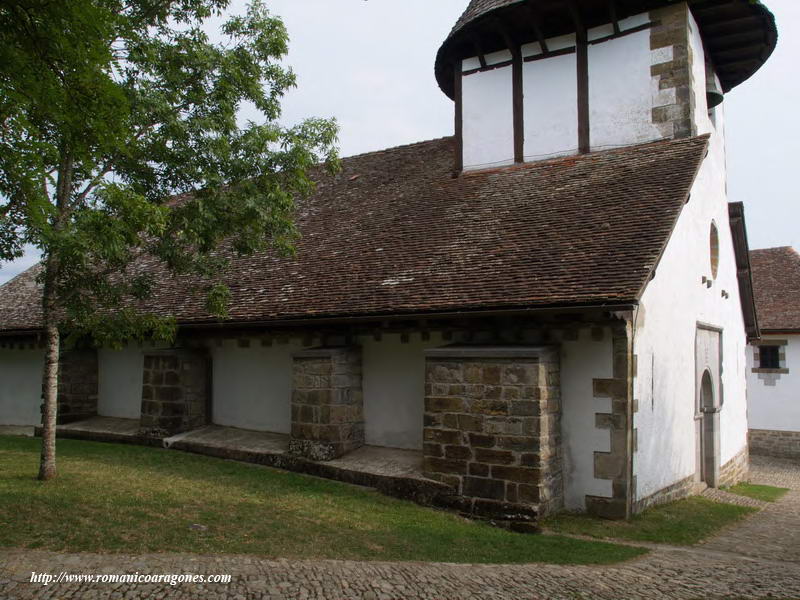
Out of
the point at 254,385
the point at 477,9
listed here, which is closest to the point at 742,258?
the point at 477,9

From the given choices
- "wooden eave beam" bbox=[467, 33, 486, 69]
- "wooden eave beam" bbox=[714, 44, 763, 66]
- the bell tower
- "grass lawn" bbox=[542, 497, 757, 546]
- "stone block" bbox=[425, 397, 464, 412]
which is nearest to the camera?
"grass lawn" bbox=[542, 497, 757, 546]

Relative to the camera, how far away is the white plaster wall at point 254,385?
11.0 meters

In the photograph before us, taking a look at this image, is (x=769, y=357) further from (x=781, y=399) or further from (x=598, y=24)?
(x=598, y=24)

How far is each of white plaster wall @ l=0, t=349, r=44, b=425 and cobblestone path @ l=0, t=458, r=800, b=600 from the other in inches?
425

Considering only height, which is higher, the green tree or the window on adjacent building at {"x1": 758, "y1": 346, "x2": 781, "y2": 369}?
the green tree

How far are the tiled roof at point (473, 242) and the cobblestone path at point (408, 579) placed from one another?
279cm

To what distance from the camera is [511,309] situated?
309 inches

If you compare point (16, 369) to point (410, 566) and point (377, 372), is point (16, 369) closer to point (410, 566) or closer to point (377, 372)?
point (377, 372)

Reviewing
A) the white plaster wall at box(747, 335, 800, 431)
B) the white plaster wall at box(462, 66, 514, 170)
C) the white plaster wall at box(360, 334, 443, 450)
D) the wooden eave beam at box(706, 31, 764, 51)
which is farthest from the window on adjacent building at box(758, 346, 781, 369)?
the white plaster wall at box(360, 334, 443, 450)

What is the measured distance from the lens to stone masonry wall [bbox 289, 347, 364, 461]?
959cm

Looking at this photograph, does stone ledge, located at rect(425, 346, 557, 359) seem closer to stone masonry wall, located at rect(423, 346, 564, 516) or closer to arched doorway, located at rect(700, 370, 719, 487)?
stone masonry wall, located at rect(423, 346, 564, 516)

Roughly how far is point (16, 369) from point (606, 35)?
47.3 feet

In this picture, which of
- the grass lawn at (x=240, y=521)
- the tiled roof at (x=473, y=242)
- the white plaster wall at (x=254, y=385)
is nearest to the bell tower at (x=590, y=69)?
the tiled roof at (x=473, y=242)

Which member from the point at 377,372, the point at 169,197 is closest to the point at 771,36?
the point at 377,372
